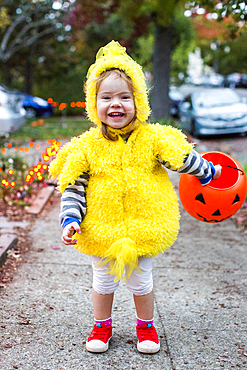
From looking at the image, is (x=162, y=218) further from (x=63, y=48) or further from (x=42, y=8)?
(x=63, y=48)

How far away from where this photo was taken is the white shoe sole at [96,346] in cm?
231

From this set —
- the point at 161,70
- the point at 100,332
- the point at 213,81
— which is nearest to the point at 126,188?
the point at 100,332

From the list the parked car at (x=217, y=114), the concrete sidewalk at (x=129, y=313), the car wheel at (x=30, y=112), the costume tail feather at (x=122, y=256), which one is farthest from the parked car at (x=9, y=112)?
the costume tail feather at (x=122, y=256)

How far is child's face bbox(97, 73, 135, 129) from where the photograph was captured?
2158 mm

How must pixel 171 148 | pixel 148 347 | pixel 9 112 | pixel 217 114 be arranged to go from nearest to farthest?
pixel 171 148
pixel 148 347
pixel 9 112
pixel 217 114

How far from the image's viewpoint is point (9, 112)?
9.55 metres

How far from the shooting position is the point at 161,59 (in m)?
10.9

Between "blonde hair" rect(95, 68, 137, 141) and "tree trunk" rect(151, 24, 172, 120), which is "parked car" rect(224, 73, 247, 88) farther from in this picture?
"blonde hair" rect(95, 68, 137, 141)

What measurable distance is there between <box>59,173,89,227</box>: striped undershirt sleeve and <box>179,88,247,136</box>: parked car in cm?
872

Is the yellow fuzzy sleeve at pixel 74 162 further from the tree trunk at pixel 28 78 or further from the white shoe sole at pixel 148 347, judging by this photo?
the tree trunk at pixel 28 78

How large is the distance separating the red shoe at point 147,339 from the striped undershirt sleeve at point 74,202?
2.47 ft

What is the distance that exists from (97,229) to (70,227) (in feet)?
0.54

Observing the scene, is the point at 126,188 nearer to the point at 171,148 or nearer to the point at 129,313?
the point at 171,148

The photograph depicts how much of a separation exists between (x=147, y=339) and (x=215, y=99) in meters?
9.86
